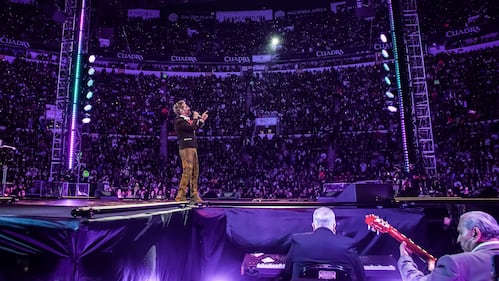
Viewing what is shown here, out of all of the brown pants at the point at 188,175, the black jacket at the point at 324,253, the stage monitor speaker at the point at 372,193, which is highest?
the brown pants at the point at 188,175

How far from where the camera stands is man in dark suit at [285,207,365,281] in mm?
2959

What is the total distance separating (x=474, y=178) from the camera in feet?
50.4

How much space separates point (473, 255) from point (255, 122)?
70.9 ft

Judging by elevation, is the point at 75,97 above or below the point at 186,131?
above

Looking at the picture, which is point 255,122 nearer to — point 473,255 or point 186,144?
point 186,144

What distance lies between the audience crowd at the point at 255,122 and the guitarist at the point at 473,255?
1265cm

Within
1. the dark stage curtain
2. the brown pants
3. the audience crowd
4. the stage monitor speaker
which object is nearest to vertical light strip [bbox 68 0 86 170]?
the audience crowd

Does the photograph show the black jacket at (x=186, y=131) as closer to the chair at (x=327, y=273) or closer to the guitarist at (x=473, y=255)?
the chair at (x=327, y=273)

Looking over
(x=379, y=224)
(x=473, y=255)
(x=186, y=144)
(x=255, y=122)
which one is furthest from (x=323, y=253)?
(x=255, y=122)

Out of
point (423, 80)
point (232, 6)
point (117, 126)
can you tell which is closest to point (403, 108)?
point (423, 80)

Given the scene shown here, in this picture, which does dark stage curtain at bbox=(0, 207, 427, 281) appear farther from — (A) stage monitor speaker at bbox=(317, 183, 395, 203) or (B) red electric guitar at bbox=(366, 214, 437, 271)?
(B) red electric guitar at bbox=(366, 214, 437, 271)

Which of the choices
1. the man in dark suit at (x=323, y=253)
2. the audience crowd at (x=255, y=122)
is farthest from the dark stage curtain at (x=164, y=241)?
the audience crowd at (x=255, y=122)

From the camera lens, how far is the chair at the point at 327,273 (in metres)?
2.86

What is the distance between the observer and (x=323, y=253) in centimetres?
298
